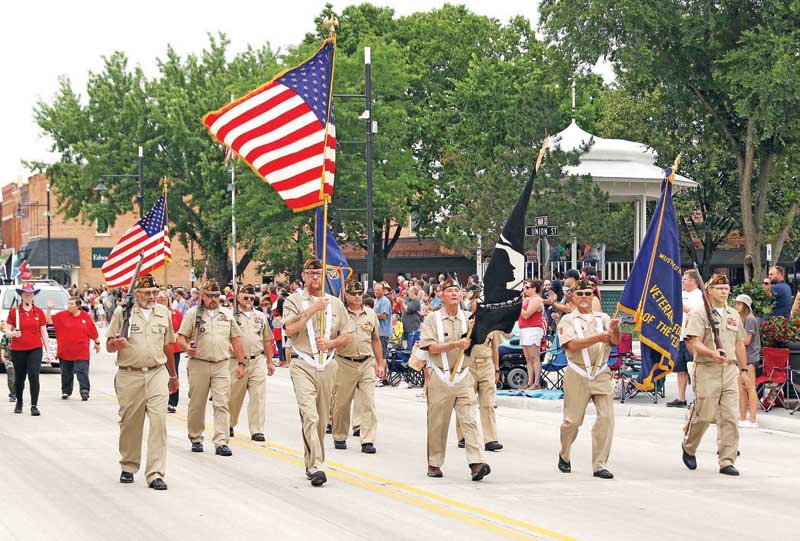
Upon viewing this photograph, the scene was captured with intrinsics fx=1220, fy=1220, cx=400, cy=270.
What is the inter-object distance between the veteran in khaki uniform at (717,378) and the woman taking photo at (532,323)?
25.4 ft

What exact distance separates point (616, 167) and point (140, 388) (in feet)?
94.4

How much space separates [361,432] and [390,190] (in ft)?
114

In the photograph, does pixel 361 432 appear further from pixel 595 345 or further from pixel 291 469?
pixel 595 345

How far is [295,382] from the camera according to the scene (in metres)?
11.9

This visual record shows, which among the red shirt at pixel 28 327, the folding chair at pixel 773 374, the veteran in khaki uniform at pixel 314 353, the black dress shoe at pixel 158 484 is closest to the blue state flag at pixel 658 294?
the veteran in khaki uniform at pixel 314 353

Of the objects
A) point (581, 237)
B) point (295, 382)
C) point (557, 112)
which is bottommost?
point (295, 382)

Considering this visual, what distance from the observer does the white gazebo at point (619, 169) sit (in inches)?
1442

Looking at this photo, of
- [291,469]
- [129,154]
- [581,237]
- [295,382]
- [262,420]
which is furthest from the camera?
[129,154]

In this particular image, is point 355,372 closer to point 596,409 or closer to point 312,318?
point 312,318

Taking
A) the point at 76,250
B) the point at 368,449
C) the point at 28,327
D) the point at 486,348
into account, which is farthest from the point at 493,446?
the point at 76,250

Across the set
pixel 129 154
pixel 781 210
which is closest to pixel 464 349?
pixel 781 210

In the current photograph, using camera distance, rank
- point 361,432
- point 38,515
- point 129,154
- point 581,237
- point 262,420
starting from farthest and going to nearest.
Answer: point 129,154 < point 581,237 < point 262,420 < point 361,432 < point 38,515

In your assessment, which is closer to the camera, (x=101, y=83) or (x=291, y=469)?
(x=291, y=469)

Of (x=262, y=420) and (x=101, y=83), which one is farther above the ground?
(x=101, y=83)
